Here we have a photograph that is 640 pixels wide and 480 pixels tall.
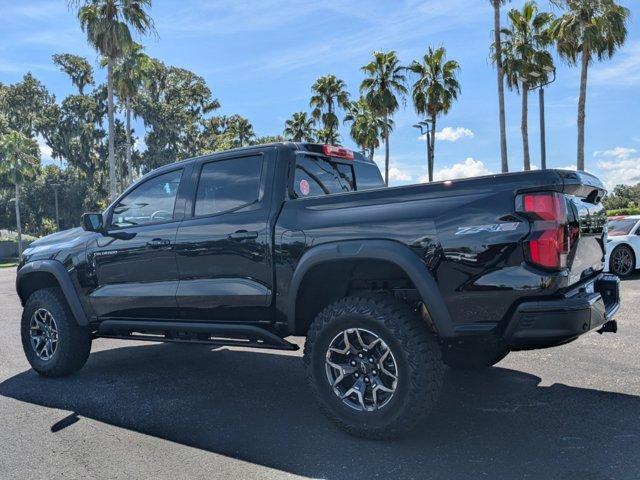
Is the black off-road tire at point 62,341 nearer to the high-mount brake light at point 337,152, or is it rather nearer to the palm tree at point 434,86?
the high-mount brake light at point 337,152

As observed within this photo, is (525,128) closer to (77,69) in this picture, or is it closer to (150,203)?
(150,203)

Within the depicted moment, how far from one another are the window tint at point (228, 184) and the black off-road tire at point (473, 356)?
196cm

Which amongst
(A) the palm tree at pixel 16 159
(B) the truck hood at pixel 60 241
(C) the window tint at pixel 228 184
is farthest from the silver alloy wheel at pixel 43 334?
(A) the palm tree at pixel 16 159

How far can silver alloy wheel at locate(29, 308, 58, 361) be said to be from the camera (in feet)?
17.6

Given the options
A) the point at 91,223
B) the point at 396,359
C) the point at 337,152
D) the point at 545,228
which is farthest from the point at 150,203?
the point at 545,228

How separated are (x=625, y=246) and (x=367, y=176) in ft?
28.1

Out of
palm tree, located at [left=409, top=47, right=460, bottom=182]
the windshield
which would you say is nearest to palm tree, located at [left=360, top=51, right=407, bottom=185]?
palm tree, located at [left=409, top=47, right=460, bottom=182]

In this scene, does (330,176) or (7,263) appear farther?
(7,263)

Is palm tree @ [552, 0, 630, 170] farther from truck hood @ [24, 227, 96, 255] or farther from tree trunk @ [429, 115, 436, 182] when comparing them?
truck hood @ [24, 227, 96, 255]

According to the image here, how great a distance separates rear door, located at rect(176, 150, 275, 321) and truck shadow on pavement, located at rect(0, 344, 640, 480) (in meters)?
0.78

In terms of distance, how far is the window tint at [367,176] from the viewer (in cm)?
500

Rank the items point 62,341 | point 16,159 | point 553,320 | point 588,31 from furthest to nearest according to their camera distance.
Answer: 1. point 16,159
2. point 588,31
3. point 62,341
4. point 553,320

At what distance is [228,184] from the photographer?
444cm

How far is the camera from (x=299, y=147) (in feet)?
14.1
